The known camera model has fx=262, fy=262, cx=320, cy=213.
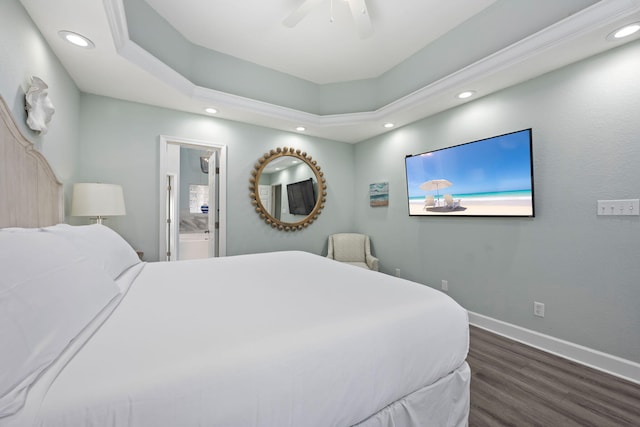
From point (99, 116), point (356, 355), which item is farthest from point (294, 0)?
point (356, 355)

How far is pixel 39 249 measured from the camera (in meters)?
0.88

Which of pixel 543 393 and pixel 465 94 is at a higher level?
pixel 465 94

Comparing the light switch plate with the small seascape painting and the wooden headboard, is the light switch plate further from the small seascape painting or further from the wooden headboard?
the wooden headboard

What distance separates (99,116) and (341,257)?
3383 millimetres

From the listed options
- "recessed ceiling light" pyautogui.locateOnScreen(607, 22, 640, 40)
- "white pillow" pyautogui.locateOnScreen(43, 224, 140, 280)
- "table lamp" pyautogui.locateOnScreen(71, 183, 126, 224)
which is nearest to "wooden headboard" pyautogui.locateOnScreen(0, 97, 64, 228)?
"white pillow" pyautogui.locateOnScreen(43, 224, 140, 280)

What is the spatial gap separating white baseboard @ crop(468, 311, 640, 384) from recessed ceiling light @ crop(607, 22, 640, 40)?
2317mm

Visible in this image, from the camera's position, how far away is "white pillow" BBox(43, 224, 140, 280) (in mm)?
1296

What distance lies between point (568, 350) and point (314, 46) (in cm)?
379

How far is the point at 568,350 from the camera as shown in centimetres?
216

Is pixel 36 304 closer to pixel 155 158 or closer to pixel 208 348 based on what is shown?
pixel 208 348

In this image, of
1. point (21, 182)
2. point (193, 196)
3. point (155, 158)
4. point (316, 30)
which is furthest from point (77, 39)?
point (193, 196)

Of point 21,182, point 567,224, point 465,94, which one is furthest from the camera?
point 465,94

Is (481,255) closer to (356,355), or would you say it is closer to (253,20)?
(356,355)

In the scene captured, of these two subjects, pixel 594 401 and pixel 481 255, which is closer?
pixel 594 401
